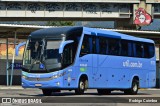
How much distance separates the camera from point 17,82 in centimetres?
5066

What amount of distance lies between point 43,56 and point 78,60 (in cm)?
180

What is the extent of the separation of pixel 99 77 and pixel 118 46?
2240mm

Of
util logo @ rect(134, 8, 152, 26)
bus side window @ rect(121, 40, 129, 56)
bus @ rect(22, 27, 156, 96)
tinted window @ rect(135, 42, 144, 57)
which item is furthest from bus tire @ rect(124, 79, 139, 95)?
util logo @ rect(134, 8, 152, 26)

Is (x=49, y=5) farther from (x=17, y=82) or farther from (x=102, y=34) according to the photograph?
(x=102, y=34)

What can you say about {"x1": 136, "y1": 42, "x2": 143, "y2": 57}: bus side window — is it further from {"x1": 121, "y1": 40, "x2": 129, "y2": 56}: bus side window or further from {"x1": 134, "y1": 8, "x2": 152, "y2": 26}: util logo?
{"x1": 134, "y1": 8, "x2": 152, "y2": 26}: util logo

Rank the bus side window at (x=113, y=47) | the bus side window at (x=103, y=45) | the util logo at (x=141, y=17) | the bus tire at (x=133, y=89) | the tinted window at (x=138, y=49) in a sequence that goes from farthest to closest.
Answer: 1. the util logo at (x=141, y=17)
2. the tinted window at (x=138, y=49)
3. the bus tire at (x=133, y=89)
4. the bus side window at (x=113, y=47)
5. the bus side window at (x=103, y=45)

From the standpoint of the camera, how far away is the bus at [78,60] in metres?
21.9

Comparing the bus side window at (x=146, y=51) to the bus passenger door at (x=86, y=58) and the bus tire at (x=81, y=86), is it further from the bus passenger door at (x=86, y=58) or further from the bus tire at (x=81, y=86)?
the bus tire at (x=81, y=86)

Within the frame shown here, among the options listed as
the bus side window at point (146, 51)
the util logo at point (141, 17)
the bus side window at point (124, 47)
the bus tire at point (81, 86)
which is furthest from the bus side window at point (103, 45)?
the util logo at point (141, 17)

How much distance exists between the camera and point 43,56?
21875mm

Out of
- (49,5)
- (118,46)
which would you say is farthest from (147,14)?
(118,46)

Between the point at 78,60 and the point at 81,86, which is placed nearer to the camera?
the point at 78,60

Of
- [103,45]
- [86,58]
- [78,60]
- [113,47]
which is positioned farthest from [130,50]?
[78,60]

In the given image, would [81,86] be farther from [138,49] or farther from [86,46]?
[138,49]
